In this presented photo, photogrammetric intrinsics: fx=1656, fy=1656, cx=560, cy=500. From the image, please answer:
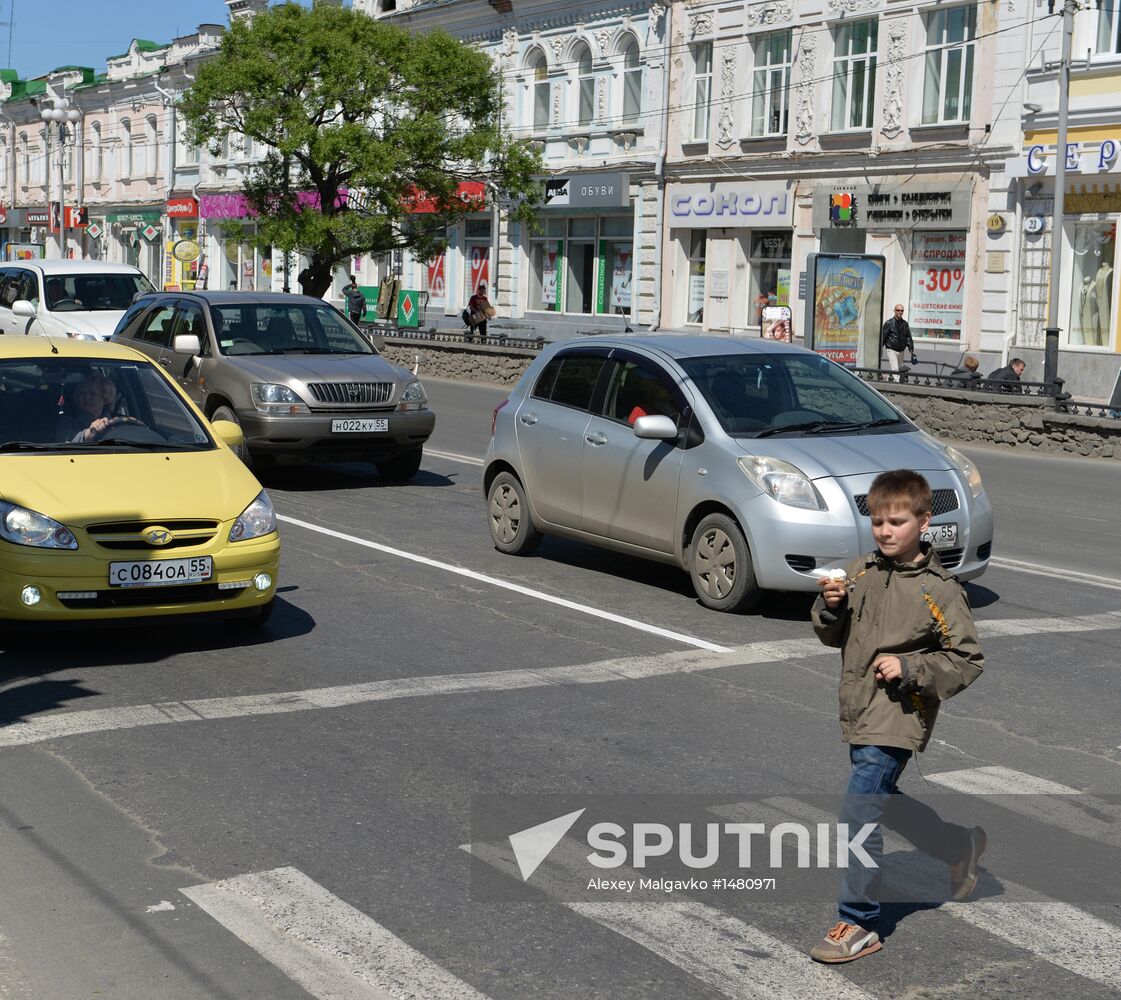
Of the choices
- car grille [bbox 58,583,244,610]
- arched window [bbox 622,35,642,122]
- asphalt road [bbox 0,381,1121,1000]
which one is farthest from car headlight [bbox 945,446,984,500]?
arched window [bbox 622,35,642,122]

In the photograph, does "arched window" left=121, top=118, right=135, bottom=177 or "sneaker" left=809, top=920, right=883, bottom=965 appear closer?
"sneaker" left=809, top=920, right=883, bottom=965

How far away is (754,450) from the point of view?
988 centimetres

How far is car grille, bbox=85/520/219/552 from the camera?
8.09 meters

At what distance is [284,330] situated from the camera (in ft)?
52.6

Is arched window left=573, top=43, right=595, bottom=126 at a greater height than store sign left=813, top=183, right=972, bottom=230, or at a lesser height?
greater

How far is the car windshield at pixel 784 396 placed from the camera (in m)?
10.3

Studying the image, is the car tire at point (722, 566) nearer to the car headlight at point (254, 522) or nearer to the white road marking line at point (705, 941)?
the car headlight at point (254, 522)

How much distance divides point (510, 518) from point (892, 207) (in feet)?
81.3

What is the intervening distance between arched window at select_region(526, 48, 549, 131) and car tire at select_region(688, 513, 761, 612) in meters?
37.1

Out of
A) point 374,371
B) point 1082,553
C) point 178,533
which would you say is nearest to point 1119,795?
point 178,533

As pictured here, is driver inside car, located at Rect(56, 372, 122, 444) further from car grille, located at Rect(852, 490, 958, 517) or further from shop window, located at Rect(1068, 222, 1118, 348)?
shop window, located at Rect(1068, 222, 1118, 348)

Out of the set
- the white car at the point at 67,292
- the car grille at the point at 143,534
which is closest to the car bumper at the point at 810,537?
the car grille at the point at 143,534

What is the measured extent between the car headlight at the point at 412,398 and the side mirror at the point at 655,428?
5.43 metres

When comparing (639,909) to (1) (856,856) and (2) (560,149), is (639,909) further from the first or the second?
(2) (560,149)
